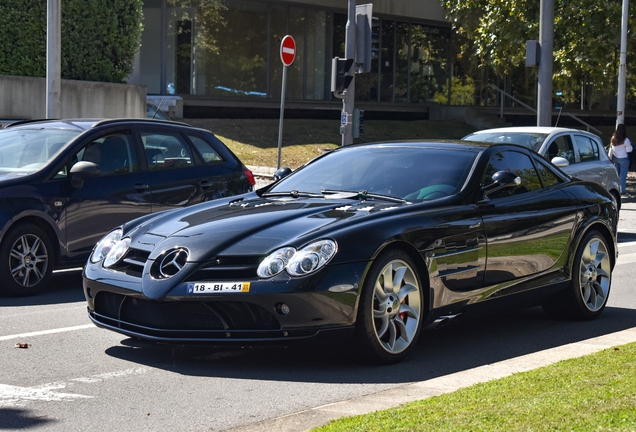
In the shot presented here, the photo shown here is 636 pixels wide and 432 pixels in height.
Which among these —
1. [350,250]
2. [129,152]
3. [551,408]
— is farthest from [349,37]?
[551,408]

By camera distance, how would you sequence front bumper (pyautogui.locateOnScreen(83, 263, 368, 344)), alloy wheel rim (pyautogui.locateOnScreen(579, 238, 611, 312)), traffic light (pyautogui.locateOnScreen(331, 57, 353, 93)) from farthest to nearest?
traffic light (pyautogui.locateOnScreen(331, 57, 353, 93)) < alloy wheel rim (pyautogui.locateOnScreen(579, 238, 611, 312)) < front bumper (pyautogui.locateOnScreen(83, 263, 368, 344))

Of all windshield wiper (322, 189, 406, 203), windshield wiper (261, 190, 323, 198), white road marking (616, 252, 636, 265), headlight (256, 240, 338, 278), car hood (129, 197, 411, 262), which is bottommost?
white road marking (616, 252, 636, 265)

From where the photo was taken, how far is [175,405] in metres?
5.64

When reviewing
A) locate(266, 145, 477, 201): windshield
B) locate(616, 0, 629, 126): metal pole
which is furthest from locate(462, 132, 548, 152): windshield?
locate(616, 0, 629, 126): metal pole

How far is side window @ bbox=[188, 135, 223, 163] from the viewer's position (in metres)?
11.4

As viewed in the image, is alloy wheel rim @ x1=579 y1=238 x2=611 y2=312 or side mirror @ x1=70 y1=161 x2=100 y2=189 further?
side mirror @ x1=70 y1=161 x2=100 y2=189

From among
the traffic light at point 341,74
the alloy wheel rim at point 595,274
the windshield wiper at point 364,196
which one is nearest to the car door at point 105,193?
the windshield wiper at point 364,196

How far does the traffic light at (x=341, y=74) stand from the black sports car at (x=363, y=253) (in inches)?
423

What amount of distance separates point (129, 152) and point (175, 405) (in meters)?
5.38

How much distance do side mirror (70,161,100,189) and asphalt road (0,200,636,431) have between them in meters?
1.55

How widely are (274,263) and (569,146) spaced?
33.7 feet

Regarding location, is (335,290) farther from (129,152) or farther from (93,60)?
(93,60)

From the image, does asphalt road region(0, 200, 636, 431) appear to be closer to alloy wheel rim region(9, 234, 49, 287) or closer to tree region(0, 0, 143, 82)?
alloy wheel rim region(9, 234, 49, 287)

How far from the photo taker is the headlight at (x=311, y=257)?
630 cm
